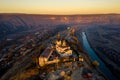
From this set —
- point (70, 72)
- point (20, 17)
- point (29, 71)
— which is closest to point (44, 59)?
point (29, 71)

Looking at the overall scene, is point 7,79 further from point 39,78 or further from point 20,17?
point 20,17

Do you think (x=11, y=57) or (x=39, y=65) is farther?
(x=11, y=57)

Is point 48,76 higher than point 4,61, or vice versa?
point 48,76

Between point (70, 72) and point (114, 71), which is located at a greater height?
point (70, 72)

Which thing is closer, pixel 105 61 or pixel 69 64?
pixel 69 64

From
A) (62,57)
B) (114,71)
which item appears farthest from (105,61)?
(62,57)

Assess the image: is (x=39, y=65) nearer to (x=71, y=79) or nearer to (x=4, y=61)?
(x=71, y=79)

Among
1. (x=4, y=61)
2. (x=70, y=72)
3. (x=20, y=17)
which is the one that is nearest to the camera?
(x=70, y=72)

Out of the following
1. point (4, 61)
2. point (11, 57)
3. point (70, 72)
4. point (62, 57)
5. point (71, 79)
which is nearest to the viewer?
point (71, 79)

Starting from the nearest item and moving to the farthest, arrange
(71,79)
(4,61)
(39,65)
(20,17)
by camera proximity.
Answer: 1. (71,79)
2. (39,65)
3. (4,61)
4. (20,17)
